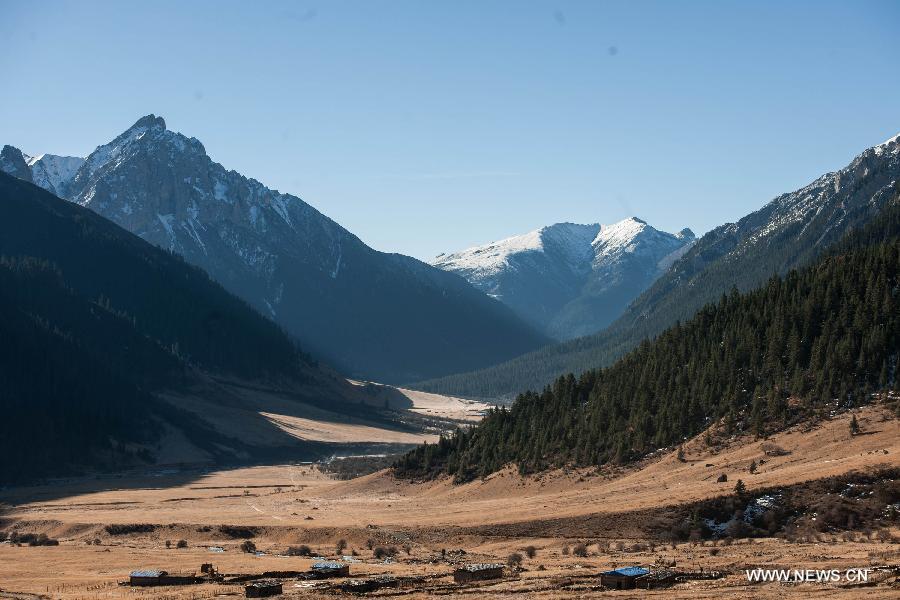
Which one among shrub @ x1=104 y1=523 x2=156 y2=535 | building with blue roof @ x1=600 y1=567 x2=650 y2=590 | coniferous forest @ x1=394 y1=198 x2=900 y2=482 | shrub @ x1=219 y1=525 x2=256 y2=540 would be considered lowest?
building with blue roof @ x1=600 y1=567 x2=650 y2=590

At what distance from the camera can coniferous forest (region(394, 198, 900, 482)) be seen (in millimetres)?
108500

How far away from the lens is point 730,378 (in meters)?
117

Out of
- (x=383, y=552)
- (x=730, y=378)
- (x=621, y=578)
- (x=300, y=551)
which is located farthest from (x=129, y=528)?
(x=621, y=578)

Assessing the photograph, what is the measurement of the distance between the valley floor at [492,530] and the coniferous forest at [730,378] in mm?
4295

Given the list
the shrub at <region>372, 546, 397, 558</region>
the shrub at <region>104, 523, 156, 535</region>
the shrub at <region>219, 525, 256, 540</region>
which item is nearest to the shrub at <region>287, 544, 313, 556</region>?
the shrub at <region>372, 546, 397, 558</region>

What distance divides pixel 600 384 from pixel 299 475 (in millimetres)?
69295

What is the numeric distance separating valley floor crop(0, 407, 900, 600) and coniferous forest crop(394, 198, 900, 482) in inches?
169

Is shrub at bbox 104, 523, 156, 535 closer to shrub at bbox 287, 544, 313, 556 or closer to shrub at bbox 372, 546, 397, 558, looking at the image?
shrub at bbox 287, 544, 313, 556

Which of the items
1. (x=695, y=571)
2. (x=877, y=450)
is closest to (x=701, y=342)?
(x=877, y=450)

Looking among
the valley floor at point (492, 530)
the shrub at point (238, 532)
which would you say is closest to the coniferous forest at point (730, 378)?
the valley floor at point (492, 530)

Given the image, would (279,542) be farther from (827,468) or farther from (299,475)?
(299,475)

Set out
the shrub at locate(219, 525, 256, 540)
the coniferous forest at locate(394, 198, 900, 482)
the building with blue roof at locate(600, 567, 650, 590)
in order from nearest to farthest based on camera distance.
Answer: the building with blue roof at locate(600, 567, 650, 590) → the shrub at locate(219, 525, 256, 540) → the coniferous forest at locate(394, 198, 900, 482)

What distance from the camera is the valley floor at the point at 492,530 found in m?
66.9

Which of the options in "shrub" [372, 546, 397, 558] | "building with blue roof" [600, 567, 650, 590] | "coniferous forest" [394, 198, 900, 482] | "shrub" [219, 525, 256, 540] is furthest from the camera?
"coniferous forest" [394, 198, 900, 482]
